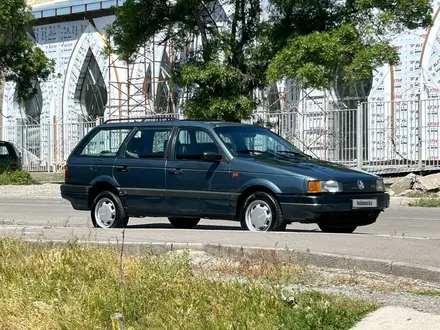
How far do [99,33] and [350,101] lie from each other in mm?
14175

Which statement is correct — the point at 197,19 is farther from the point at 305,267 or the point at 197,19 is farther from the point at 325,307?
the point at 325,307

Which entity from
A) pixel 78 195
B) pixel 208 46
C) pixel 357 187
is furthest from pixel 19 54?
pixel 357 187

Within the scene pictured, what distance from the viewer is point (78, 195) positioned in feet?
52.0

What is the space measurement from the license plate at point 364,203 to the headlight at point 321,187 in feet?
1.12

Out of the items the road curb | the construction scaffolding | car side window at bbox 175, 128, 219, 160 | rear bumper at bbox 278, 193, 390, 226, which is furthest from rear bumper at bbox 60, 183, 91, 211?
the construction scaffolding

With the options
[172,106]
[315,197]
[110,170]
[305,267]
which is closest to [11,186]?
[172,106]

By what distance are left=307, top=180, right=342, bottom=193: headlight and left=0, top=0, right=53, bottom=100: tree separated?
23945 mm

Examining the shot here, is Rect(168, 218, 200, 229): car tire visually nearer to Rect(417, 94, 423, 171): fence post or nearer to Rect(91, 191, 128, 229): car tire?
Rect(91, 191, 128, 229): car tire

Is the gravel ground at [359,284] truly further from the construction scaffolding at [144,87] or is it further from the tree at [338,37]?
the construction scaffolding at [144,87]

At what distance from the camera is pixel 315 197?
44.1 ft

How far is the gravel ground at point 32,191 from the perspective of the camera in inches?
1193

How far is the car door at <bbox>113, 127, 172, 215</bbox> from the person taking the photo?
588 inches

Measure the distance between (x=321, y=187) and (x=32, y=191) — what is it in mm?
19347

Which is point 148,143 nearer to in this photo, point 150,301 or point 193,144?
point 193,144
